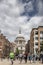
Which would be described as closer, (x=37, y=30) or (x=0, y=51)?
(x=0, y=51)

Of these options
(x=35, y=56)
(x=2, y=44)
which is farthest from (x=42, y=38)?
(x=35, y=56)

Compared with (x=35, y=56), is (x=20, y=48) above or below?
above

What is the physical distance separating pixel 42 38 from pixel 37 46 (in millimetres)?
4515

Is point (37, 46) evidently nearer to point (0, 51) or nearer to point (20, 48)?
point (0, 51)

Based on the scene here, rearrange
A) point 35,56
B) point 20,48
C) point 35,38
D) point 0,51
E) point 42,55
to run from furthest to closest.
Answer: point 20,48, point 35,38, point 0,51, point 35,56, point 42,55

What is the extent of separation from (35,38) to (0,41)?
58.6ft

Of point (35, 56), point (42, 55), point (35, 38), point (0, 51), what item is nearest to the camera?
point (42, 55)

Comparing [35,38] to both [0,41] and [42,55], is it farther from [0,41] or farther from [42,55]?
[42,55]

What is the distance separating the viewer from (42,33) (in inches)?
4491

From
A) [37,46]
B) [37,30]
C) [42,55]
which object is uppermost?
[37,30]

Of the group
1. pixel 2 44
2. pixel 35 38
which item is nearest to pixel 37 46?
pixel 35 38

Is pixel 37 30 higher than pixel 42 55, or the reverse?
pixel 37 30

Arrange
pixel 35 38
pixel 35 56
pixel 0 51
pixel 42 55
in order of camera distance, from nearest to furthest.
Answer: pixel 42 55, pixel 35 56, pixel 0 51, pixel 35 38

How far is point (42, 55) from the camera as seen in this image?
34000mm
